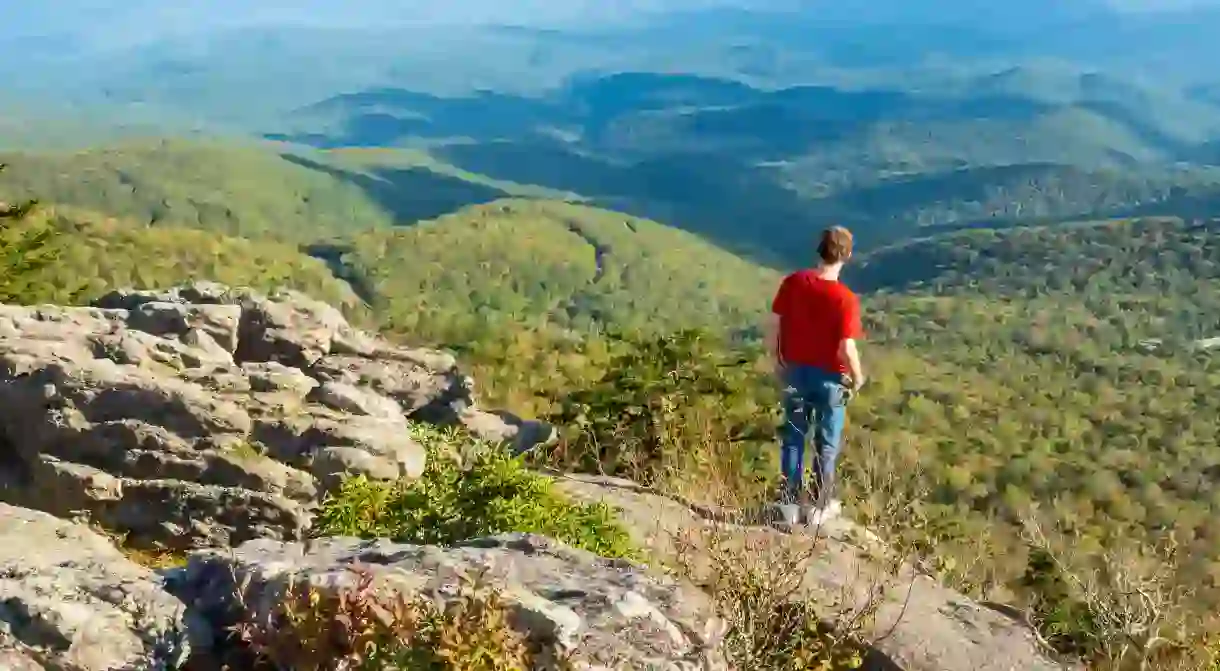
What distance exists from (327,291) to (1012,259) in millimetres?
97189

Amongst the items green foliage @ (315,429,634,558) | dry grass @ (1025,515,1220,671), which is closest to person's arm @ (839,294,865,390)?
dry grass @ (1025,515,1220,671)

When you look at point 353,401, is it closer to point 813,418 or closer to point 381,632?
point 813,418

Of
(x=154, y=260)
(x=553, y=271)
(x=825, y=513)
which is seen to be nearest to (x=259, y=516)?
(x=825, y=513)

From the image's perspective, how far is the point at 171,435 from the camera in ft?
24.6

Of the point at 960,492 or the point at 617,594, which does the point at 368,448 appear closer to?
the point at 617,594

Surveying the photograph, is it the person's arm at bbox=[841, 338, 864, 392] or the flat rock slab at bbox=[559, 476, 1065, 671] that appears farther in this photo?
the person's arm at bbox=[841, 338, 864, 392]

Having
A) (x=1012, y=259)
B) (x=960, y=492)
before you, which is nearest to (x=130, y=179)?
Answer: (x=1012, y=259)

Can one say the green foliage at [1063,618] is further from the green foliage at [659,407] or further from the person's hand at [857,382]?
the green foliage at [659,407]

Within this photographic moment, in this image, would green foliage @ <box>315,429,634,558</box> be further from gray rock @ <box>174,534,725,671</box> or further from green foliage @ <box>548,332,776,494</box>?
green foliage @ <box>548,332,776,494</box>

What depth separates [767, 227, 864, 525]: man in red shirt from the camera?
8078 mm

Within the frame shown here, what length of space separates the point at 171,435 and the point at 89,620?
363 cm

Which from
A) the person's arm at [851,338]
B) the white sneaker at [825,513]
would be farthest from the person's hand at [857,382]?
the white sneaker at [825,513]

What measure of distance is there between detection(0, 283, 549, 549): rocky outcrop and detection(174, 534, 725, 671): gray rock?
2237 millimetres

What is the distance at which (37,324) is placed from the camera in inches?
346
